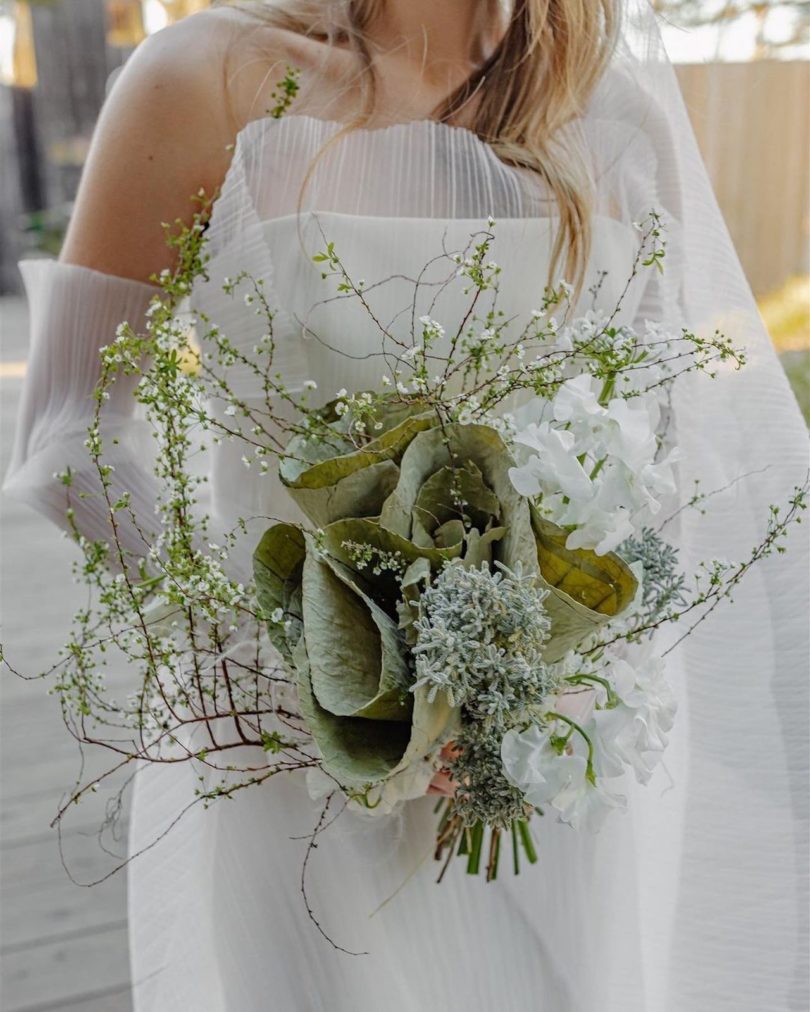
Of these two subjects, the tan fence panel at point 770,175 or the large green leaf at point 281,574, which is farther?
the tan fence panel at point 770,175

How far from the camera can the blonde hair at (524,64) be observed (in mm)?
1141

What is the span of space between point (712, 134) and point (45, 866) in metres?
1.84

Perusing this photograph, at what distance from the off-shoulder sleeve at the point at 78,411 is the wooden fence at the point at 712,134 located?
30.0 inches

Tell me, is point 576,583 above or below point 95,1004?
above

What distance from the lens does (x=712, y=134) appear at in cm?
161

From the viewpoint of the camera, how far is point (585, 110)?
47.4 inches

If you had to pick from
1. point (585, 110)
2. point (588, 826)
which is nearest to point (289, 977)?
point (588, 826)

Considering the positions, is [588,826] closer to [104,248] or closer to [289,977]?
[289,977]

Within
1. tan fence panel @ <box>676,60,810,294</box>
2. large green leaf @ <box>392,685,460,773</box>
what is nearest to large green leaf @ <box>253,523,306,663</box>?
large green leaf @ <box>392,685,460,773</box>

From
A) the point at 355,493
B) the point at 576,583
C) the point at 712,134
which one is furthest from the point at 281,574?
the point at 712,134

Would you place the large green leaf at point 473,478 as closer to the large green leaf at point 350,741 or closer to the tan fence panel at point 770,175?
the large green leaf at point 350,741

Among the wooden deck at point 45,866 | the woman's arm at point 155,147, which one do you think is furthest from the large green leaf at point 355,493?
the wooden deck at point 45,866

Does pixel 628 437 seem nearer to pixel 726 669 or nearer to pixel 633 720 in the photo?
pixel 633 720

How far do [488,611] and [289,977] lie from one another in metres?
0.49
